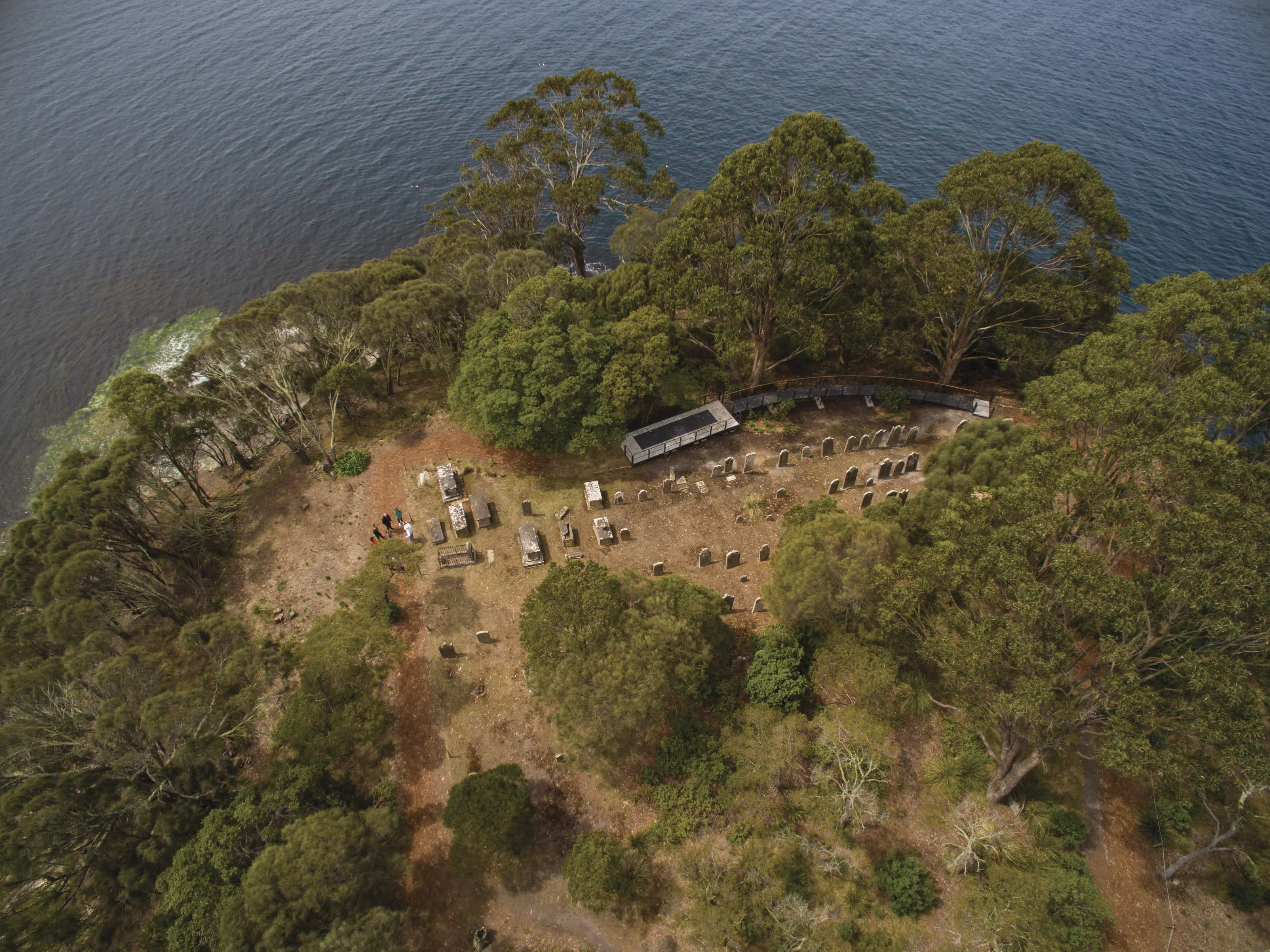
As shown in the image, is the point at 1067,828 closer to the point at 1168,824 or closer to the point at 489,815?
the point at 1168,824

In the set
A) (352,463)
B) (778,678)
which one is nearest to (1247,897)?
(778,678)

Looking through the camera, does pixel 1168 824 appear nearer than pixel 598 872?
No

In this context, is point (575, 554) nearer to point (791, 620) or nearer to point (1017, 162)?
point (791, 620)

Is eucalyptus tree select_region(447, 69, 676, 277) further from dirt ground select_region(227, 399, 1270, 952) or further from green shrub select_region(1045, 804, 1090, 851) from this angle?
green shrub select_region(1045, 804, 1090, 851)

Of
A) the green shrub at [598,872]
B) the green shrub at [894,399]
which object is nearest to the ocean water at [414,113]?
the green shrub at [894,399]

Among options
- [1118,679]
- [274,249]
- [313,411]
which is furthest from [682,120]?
[1118,679]

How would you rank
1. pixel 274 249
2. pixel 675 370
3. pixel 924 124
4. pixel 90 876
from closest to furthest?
pixel 90 876 < pixel 675 370 < pixel 274 249 < pixel 924 124

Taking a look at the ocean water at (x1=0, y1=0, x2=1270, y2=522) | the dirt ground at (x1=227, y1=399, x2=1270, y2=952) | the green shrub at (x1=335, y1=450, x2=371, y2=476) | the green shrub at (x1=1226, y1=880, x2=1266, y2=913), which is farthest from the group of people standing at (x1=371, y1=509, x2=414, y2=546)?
the green shrub at (x1=1226, y1=880, x2=1266, y2=913)

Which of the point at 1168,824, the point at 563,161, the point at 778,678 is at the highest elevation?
the point at 563,161
